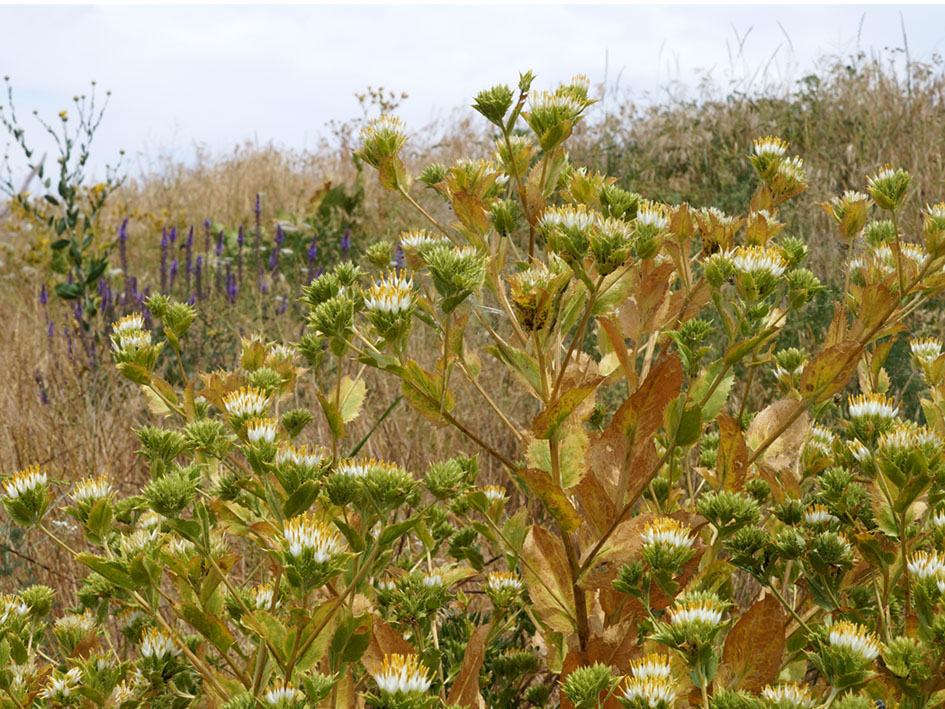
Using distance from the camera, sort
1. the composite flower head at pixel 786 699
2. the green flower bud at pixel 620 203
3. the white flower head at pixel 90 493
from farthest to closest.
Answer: the white flower head at pixel 90 493 → the green flower bud at pixel 620 203 → the composite flower head at pixel 786 699

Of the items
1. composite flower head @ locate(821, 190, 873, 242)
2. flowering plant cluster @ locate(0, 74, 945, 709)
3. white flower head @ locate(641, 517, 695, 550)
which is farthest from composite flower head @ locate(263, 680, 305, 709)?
composite flower head @ locate(821, 190, 873, 242)

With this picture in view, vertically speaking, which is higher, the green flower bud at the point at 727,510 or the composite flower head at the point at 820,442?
the green flower bud at the point at 727,510

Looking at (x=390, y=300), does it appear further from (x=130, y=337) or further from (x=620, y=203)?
(x=130, y=337)

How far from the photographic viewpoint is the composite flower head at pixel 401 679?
3.24 ft

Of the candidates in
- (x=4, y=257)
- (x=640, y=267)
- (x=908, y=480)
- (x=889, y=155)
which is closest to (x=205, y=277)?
(x=4, y=257)

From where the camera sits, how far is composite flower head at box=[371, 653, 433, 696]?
99 cm

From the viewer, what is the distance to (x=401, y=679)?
1.00 m

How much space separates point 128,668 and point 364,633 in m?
0.47

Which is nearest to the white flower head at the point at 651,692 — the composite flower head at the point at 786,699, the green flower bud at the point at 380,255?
the composite flower head at the point at 786,699

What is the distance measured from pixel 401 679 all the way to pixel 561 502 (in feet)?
0.97

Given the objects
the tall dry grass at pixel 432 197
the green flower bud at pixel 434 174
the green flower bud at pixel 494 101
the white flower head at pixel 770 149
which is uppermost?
the green flower bud at pixel 494 101

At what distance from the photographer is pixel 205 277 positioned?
595 centimetres

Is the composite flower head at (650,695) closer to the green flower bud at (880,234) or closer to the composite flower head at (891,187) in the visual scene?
the composite flower head at (891,187)

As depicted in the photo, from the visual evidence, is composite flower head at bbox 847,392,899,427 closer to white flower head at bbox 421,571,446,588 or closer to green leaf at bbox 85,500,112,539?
white flower head at bbox 421,571,446,588
